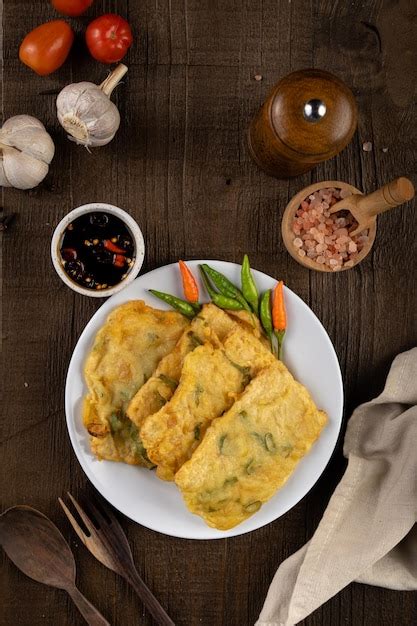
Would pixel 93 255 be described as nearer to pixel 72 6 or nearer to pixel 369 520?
pixel 72 6

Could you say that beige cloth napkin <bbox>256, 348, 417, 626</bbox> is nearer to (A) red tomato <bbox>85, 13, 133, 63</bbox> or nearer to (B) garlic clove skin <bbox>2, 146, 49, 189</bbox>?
(B) garlic clove skin <bbox>2, 146, 49, 189</bbox>

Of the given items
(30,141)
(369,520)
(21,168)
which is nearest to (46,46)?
(30,141)

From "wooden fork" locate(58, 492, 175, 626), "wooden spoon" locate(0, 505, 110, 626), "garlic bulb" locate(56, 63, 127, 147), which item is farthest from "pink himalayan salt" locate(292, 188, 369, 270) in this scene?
"wooden spoon" locate(0, 505, 110, 626)

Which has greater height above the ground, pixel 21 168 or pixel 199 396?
pixel 21 168

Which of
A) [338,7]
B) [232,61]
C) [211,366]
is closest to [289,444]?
[211,366]

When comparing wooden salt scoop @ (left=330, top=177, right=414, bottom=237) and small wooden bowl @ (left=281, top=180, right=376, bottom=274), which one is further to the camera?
small wooden bowl @ (left=281, top=180, right=376, bottom=274)

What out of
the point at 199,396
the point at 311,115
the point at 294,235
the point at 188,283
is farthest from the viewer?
the point at 294,235

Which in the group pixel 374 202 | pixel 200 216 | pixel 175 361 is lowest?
pixel 175 361

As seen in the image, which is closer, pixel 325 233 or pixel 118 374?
pixel 118 374

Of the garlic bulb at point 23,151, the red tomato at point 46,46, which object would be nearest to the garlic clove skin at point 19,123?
the garlic bulb at point 23,151
